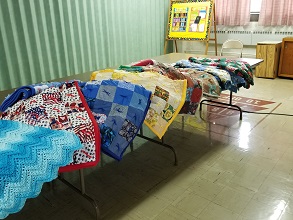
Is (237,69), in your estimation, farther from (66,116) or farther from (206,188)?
(66,116)

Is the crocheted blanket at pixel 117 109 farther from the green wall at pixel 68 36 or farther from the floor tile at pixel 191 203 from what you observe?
the green wall at pixel 68 36

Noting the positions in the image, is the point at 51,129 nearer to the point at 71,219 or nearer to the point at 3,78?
the point at 71,219

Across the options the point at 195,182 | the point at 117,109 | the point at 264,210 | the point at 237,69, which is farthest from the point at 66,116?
the point at 237,69

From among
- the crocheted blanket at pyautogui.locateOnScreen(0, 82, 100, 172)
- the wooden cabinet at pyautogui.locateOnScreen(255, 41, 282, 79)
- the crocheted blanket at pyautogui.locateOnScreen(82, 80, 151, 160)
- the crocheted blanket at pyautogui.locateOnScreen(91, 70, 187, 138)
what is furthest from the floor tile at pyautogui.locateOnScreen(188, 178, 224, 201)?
the wooden cabinet at pyautogui.locateOnScreen(255, 41, 282, 79)

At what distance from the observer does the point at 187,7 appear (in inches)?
195

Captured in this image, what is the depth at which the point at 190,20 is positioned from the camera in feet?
16.2

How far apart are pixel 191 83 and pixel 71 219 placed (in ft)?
4.00

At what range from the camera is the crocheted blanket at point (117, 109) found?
1.49 metres

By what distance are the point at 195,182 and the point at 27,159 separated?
1.18 m

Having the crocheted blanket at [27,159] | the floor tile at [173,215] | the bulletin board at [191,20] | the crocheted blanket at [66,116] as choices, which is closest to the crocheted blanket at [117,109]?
the crocheted blanket at [66,116]

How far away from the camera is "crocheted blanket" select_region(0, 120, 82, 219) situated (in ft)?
3.44

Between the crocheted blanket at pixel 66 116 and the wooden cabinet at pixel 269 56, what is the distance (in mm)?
3846

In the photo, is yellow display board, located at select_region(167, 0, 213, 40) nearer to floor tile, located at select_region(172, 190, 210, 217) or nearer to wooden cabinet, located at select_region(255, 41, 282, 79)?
wooden cabinet, located at select_region(255, 41, 282, 79)

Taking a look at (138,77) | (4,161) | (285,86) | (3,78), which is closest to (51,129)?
(4,161)
